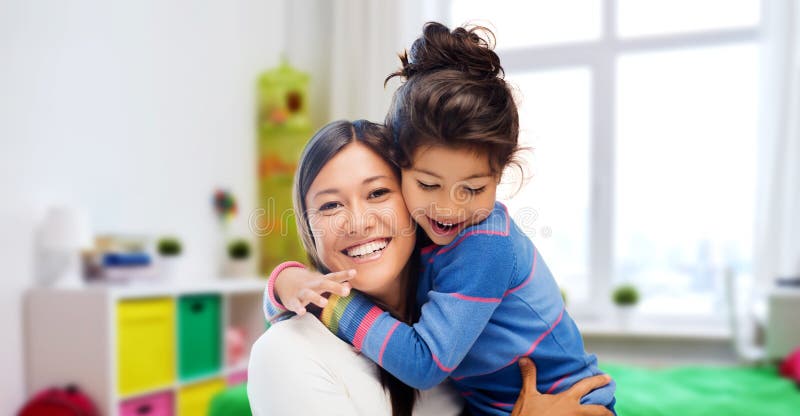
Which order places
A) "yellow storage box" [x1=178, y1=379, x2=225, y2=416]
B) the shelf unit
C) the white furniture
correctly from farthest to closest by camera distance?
"yellow storage box" [x1=178, y1=379, x2=225, y2=416] < the white furniture < the shelf unit

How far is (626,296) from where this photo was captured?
3.60 metres

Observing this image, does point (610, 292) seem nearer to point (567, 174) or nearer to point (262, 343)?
point (567, 174)

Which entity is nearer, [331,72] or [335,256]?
[335,256]

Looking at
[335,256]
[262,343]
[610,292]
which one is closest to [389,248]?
[335,256]

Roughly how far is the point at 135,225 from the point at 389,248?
2504 mm

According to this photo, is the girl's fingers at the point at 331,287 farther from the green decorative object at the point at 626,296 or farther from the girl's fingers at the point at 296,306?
the green decorative object at the point at 626,296

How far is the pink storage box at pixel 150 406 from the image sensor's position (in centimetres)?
267

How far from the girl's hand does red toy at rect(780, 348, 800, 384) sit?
2071 mm

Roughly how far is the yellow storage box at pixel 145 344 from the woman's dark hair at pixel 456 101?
198cm

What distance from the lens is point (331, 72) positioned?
4230mm

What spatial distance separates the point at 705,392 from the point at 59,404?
2231 millimetres

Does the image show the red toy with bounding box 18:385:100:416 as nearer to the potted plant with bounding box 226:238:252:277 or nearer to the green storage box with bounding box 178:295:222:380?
the green storage box with bounding box 178:295:222:380

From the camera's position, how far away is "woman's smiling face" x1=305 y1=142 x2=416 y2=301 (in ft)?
3.35

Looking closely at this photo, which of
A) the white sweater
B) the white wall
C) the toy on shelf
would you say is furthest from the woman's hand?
the toy on shelf
